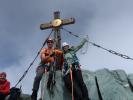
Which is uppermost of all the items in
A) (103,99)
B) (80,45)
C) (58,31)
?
(58,31)

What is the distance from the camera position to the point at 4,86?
12.2m

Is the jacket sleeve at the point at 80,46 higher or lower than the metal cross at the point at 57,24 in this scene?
lower

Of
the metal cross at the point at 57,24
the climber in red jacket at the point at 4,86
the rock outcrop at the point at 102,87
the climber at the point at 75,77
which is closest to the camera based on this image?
the climber at the point at 75,77

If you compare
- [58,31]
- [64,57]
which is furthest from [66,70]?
[58,31]

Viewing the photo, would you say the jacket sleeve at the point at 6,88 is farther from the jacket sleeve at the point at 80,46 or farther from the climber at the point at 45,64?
the jacket sleeve at the point at 80,46

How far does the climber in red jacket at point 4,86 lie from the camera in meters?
12.1

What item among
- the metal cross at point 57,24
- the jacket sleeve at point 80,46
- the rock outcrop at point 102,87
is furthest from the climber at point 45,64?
the metal cross at point 57,24

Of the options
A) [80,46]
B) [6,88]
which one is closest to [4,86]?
[6,88]

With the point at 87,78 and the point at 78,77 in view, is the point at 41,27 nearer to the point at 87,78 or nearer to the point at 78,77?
the point at 87,78

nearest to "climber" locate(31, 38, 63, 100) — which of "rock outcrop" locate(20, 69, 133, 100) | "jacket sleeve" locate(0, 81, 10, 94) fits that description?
"rock outcrop" locate(20, 69, 133, 100)

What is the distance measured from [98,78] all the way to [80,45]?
1.30 metres

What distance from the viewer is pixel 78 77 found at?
11.0 metres

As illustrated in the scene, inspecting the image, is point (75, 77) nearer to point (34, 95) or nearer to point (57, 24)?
point (34, 95)

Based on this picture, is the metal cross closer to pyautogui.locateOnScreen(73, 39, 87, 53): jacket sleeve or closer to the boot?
pyautogui.locateOnScreen(73, 39, 87, 53): jacket sleeve
